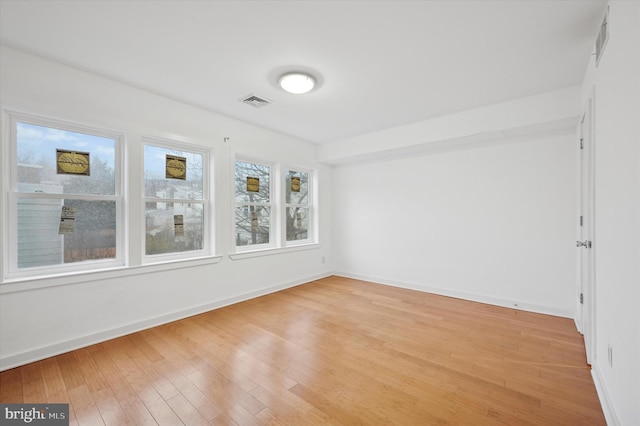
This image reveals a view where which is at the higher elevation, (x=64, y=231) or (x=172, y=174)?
(x=172, y=174)

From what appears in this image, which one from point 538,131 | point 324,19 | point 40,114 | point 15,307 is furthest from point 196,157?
point 538,131

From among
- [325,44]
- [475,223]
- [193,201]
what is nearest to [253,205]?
[193,201]

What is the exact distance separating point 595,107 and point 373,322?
2.85 metres

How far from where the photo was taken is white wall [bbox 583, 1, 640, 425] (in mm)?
1259

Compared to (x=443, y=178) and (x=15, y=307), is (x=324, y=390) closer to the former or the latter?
(x=15, y=307)

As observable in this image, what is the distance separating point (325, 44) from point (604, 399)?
3.24 metres

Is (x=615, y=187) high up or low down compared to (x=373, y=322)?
up

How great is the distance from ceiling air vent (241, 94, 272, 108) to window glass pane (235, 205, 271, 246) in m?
1.56

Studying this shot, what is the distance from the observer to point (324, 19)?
198 cm

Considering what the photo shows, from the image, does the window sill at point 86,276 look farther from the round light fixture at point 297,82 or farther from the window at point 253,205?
the round light fixture at point 297,82

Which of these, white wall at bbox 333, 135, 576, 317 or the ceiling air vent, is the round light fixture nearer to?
the ceiling air vent

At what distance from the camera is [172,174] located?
3.45 metres

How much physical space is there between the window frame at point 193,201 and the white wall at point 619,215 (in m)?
3.85

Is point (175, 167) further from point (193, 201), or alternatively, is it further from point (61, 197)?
point (61, 197)
